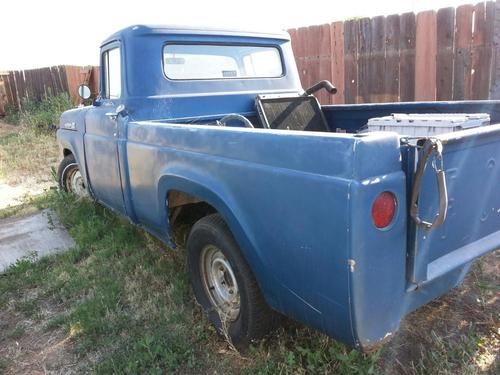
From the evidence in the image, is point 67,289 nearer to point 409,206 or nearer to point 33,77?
point 409,206

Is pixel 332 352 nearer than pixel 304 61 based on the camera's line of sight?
Yes

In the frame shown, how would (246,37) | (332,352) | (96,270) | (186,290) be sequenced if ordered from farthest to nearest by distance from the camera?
(246,37) < (96,270) < (186,290) < (332,352)

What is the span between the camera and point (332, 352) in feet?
8.01

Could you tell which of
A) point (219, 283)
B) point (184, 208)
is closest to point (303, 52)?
point (184, 208)

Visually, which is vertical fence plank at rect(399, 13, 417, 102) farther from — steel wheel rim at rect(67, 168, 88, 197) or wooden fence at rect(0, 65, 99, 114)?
wooden fence at rect(0, 65, 99, 114)

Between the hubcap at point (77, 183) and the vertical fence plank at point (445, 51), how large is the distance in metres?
4.56

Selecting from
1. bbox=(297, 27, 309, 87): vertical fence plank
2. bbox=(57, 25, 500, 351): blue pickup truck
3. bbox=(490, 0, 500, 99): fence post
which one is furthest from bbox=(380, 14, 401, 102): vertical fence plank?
bbox=(57, 25, 500, 351): blue pickup truck

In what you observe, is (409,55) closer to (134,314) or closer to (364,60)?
(364,60)

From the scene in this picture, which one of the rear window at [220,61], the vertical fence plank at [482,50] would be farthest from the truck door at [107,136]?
the vertical fence plank at [482,50]

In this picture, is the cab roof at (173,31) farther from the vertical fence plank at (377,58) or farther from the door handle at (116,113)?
the vertical fence plank at (377,58)

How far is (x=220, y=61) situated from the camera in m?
4.00

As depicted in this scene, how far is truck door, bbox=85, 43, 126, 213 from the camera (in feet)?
12.2

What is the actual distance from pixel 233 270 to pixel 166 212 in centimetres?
76

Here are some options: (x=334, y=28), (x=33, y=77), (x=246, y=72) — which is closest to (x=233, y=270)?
(x=246, y=72)
